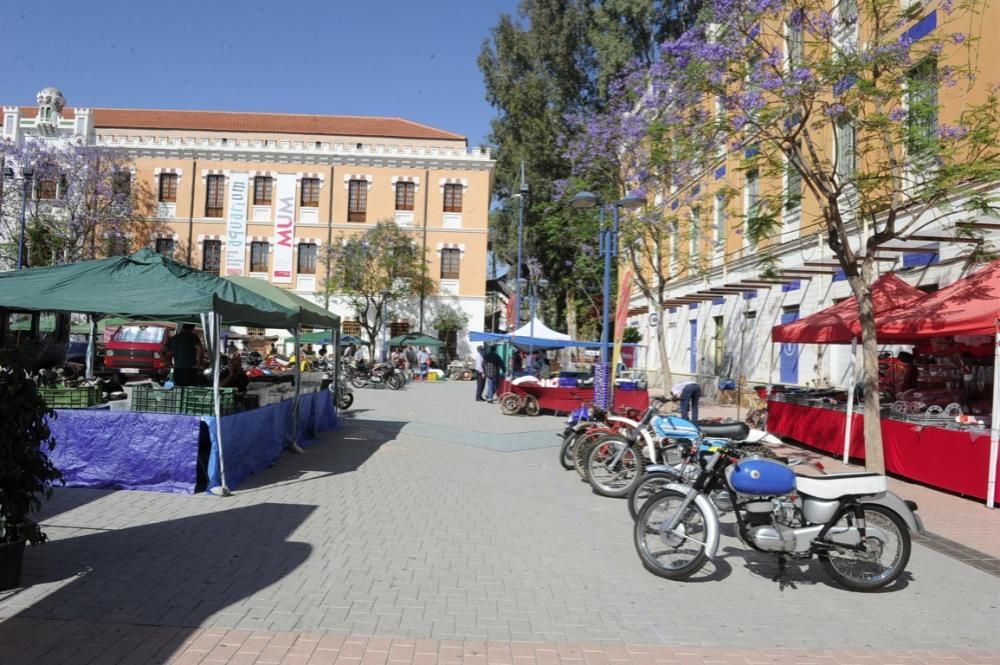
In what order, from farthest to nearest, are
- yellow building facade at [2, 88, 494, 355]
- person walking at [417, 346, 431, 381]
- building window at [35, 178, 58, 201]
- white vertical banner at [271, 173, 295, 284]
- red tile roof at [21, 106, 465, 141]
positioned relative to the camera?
red tile roof at [21, 106, 465, 141] < yellow building facade at [2, 88, 494, 355] < building window at [35, 178, 58, 201] < white vertical banner at [271, 173, 295, 284] < person walking at [417, 346, 431, 381]

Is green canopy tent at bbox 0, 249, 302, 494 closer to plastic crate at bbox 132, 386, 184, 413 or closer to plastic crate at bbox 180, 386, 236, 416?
plastic crate at bbox 180, 386, 236, 416

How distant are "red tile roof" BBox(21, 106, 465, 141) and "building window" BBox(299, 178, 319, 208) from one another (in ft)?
19.3

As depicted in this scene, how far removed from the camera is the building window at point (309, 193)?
42031 millimetres

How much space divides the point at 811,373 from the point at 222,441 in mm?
14638

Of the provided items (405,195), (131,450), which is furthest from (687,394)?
(405,195)

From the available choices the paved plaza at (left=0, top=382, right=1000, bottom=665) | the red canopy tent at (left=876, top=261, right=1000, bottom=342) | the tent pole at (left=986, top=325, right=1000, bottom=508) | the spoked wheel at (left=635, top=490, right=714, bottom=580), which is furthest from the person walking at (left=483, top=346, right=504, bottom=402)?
the spoked wheel at (left=635, top=490, right=714, bottom=580)

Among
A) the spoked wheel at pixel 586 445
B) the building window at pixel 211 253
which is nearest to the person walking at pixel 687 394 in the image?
the spoked wheel at pixel 586 445

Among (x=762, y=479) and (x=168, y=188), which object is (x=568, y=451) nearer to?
(x=762, y=479)

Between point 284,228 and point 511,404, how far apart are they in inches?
968

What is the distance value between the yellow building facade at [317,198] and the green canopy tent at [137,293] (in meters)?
32.7

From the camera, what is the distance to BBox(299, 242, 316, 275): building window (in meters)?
41.9

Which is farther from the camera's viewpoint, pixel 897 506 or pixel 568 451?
pixel 568 451

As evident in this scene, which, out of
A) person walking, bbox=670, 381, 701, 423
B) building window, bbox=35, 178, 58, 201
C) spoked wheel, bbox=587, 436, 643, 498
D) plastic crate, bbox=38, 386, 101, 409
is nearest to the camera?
plastic crate, bbox=38, 386, 101, 409

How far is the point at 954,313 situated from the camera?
9.06 meters
